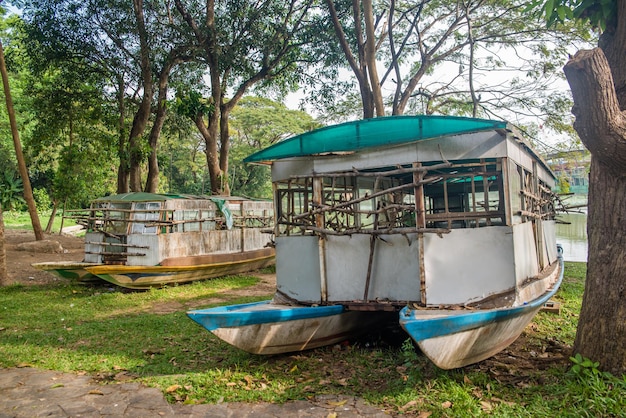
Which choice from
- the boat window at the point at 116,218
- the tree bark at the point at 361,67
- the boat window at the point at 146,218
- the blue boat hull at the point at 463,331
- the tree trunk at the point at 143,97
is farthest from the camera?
the tree trunk at the point at 143,97

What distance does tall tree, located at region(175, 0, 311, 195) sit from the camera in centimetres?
1473

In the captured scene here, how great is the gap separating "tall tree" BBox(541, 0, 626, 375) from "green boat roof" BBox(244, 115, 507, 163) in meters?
1.25

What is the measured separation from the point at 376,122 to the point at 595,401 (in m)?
3.81

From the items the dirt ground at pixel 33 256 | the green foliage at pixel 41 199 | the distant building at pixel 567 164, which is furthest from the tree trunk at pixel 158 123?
the green foliage at pixel 41 199

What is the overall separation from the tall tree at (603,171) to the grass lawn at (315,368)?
0.37 m

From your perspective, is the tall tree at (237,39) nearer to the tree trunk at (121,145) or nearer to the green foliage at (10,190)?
the tree trunk at (121,145)

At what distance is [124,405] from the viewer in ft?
15.3

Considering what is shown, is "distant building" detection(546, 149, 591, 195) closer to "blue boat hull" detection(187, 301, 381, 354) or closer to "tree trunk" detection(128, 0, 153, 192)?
"blue boat hull" detection(187, 301, 381, 354)

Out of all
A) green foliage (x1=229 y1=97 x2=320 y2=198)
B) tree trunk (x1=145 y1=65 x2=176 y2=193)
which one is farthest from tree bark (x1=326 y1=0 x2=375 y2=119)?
green foliage (x1=229 y1=97 x2=320 y2=198)

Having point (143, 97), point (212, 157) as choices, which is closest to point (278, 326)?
point (212, 157)

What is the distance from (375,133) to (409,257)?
1.65 metres

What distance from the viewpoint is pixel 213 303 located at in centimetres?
983

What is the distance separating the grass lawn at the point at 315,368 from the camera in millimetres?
4324

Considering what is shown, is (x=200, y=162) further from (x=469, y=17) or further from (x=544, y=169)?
(x=544, y=169)
